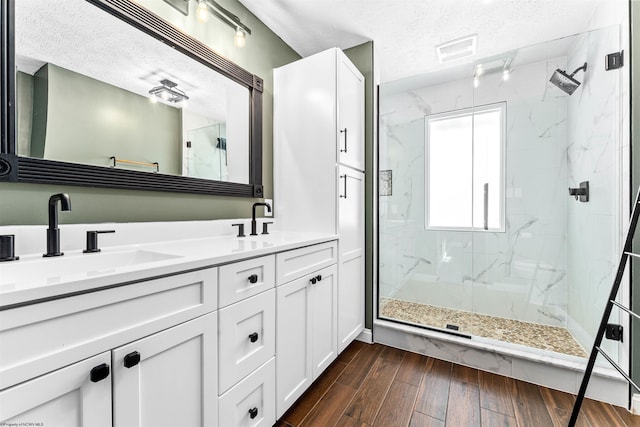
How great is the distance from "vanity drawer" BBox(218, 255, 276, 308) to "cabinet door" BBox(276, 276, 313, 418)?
12cm

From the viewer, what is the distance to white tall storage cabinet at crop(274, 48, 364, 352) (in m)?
1.83

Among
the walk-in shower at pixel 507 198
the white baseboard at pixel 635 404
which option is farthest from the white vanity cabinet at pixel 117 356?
the white baseboard at pixel 635 404

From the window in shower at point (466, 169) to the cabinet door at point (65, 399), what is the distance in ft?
8.75

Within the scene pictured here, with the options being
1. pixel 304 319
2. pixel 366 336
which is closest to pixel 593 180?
pixel 366 336

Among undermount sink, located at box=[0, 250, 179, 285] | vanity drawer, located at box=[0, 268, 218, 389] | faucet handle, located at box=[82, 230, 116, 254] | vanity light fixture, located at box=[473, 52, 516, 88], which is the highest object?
vanity light fixture, located at box=[473, 52, 516, 88]

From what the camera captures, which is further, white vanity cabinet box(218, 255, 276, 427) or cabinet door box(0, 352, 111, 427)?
white vanity cabinet box(218, 255, 276, 427)

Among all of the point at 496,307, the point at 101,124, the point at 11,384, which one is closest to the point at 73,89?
the point at 101,124

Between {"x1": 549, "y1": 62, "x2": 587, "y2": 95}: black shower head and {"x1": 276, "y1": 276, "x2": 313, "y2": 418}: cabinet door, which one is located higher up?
{"x1": 549, "y1": 62, "x2": 587, "y2": 95}: black shower head

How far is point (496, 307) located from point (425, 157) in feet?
5.02

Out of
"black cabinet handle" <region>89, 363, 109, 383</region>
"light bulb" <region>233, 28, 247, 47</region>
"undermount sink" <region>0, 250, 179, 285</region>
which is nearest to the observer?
"black cabinet handle" <region>89, 363, 109, 383</region>

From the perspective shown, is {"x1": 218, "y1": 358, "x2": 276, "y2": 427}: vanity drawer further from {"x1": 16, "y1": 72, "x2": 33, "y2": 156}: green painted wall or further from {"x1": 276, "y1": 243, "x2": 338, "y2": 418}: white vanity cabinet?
{"x1": 16, "y1": 72, "x2": 33, "y2": 156}: green painted wall

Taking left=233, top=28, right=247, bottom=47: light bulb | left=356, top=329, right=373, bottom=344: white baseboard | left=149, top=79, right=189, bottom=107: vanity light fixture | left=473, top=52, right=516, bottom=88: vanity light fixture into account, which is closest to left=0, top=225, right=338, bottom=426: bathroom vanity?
left=149, top=79, right=189, bottom=107: vanity light fixture

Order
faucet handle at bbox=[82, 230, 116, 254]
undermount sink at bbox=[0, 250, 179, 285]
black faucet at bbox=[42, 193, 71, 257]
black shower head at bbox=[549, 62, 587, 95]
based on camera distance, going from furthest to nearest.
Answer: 1. black shower head at bbox=[549, 62, 587, 95]
2. faucet handle at bbox=[82, 230, 116, 254]
3. black faucet at bbox=[42, 193, 71, 257]
4. undermount sink at bbox=[0, 250, 179, 285]

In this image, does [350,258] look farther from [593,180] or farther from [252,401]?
[593,180]
